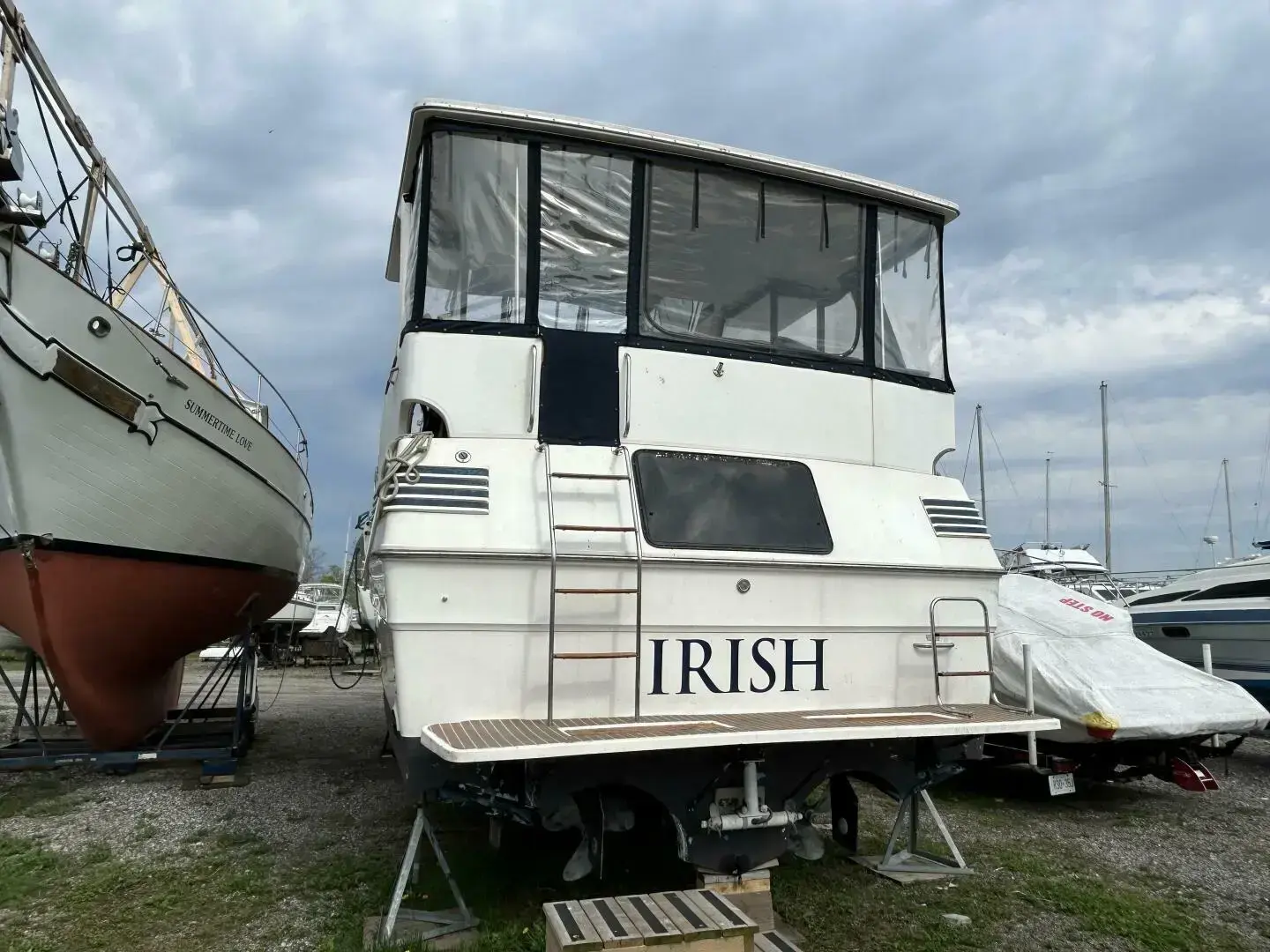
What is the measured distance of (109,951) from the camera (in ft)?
12.9

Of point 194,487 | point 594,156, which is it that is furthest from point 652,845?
point 194,487

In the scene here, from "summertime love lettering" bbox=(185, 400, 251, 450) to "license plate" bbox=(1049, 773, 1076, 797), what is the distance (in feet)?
24.2

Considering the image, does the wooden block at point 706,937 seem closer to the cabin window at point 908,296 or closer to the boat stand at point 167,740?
the cabin window at point 908,296

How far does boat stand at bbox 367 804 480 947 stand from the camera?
3.89 meters

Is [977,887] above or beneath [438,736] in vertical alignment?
beneath

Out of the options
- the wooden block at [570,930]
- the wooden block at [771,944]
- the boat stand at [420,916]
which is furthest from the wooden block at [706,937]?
the boat stand at [420,916]

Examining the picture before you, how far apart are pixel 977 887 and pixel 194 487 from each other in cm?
654

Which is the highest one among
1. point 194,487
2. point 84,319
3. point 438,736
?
point 84,319

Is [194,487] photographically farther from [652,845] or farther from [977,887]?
[977,887]

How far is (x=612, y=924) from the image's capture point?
269 centimetres

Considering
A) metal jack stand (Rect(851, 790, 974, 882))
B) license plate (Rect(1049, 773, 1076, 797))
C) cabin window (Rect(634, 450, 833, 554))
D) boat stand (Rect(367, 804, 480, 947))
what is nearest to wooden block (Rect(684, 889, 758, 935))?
boat stand (Rect(367, 804, 480, 947))

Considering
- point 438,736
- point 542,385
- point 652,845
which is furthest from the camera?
point 652,845

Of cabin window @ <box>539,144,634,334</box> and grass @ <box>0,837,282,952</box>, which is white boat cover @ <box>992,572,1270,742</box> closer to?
cabin window @ <box>539,144,634,334</box>

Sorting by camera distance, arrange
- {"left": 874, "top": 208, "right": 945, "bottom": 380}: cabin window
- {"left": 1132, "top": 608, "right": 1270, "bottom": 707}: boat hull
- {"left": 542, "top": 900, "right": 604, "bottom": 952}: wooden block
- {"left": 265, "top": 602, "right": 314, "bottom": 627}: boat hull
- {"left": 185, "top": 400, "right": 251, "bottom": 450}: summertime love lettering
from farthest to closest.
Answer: {"left": 265, "top": 602, "right": 314, "bottom": 627}: boat hull, {"left": 1132, "top": 608, "right": 1270, "bottom": 707}: boat hull, {"left": 185, "top": 400, "right": 251, "bottom": 450}: summertime love lettering, {"left": 874, "top": 208, "right": 945, "bottom": 380}: cabin window, {"left": 542, "top": 900, "right": 604, "bottom": 952}: wooden block
